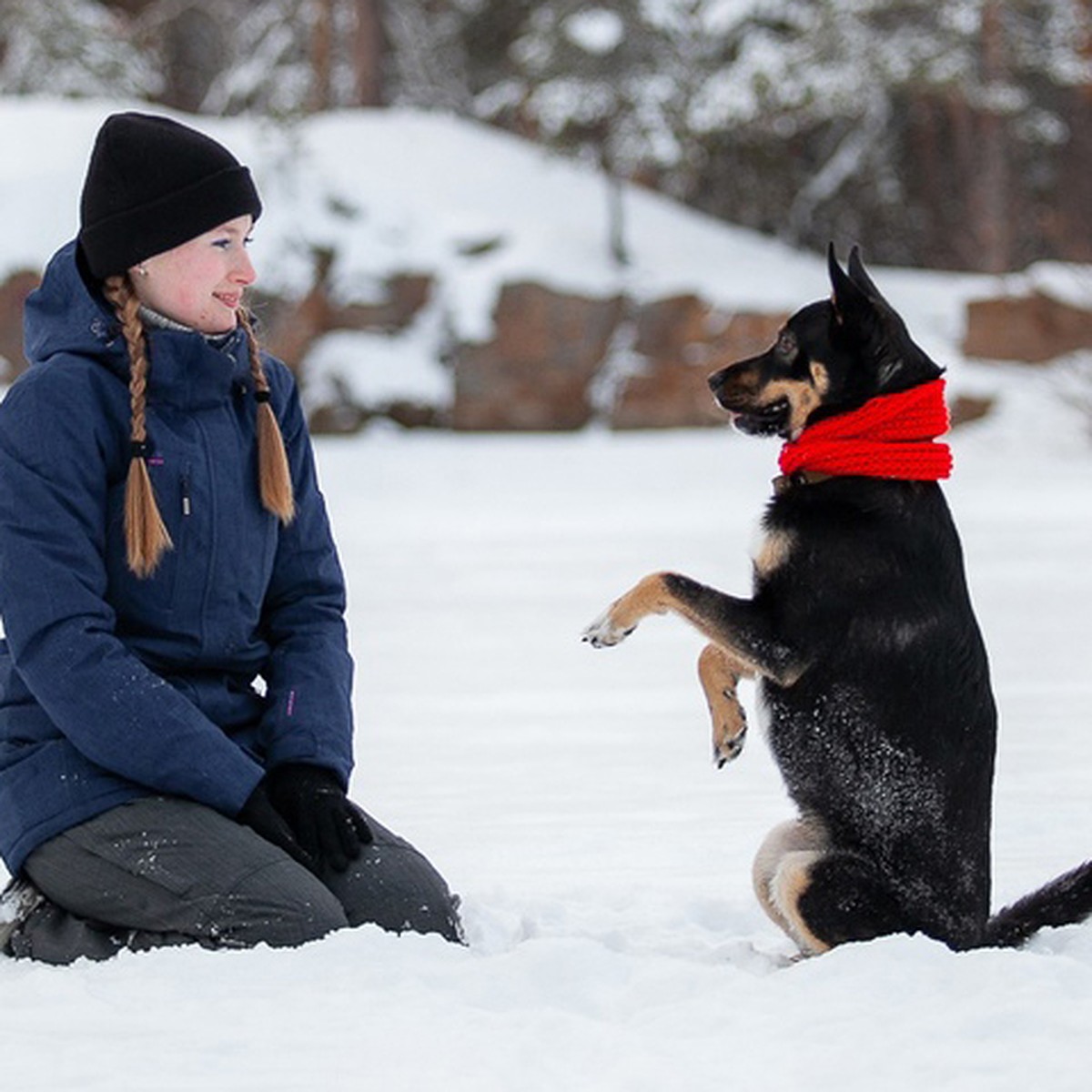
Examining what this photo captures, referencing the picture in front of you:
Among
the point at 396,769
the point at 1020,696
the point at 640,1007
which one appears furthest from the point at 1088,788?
the point at 640,1007

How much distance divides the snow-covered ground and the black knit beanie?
130 centimetres

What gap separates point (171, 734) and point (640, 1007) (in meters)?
1.00

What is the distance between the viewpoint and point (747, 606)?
143 inches

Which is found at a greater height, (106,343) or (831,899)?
(106,343)

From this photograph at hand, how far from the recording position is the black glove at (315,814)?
11.9 ft

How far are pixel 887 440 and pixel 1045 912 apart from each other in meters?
0.95

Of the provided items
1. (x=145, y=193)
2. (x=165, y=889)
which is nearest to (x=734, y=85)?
(x=145, y=193)

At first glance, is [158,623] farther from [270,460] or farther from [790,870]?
[790,870]

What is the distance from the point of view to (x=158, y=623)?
3590 millimetres

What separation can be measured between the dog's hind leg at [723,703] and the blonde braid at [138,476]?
3.69 ft

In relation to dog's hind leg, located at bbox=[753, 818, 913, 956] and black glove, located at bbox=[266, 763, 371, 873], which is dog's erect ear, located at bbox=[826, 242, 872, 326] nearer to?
dog's hind leg, located at bbox=[753, 818, 913, 956]

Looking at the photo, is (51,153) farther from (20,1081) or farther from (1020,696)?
(20,1081)

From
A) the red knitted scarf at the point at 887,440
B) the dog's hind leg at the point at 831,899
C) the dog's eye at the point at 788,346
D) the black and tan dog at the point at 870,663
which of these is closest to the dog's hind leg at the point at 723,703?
the black and tan dog at the point at 870,663

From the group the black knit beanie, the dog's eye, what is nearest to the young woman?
the black knit beanie
